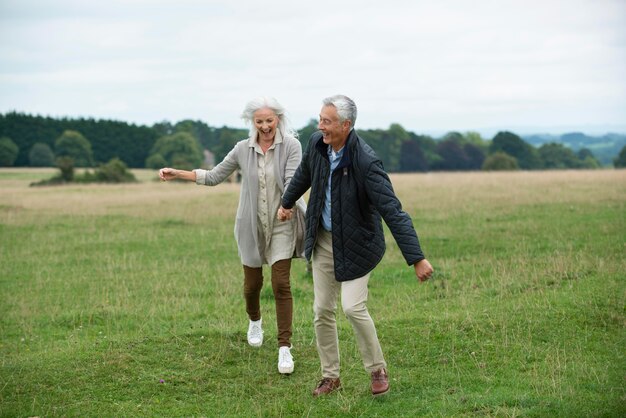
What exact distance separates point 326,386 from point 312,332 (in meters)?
2.30

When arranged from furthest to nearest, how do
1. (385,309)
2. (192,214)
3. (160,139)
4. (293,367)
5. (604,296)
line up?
(160,139) → (192,214) → (385,309) → (604,296) → (293,367)

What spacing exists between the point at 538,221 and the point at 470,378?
41.7 feet

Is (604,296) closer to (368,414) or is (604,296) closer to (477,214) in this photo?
(368,414)

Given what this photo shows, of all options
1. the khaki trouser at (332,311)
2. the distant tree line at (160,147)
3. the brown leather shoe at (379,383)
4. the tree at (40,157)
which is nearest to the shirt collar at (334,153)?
the khaki trouser at (332,311)

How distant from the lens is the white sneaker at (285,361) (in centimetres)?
773

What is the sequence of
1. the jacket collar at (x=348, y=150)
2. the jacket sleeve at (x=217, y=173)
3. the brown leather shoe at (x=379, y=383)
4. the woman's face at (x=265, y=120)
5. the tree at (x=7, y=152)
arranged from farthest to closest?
the tree at (x=7, y=152) → the jacket sleeve at (x=217, y=173) → the woman's face at (x=265, y=120) → the brown leather shoe at (x=379, y=383) → the jacket collar at (x=348, y=150)

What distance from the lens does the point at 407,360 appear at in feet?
26.4

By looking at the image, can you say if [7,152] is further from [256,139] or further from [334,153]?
[334,153]

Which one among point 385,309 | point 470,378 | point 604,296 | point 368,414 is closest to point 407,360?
point 470,378

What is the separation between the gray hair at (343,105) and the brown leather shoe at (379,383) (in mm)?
2147

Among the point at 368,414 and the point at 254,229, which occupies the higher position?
the point at 254,229

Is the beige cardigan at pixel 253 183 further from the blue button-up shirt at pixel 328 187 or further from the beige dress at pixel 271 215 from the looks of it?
the blue button-up shirt at pixel 328 187

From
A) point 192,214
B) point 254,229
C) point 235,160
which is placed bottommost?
point 192,214

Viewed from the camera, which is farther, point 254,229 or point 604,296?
point 604,296
